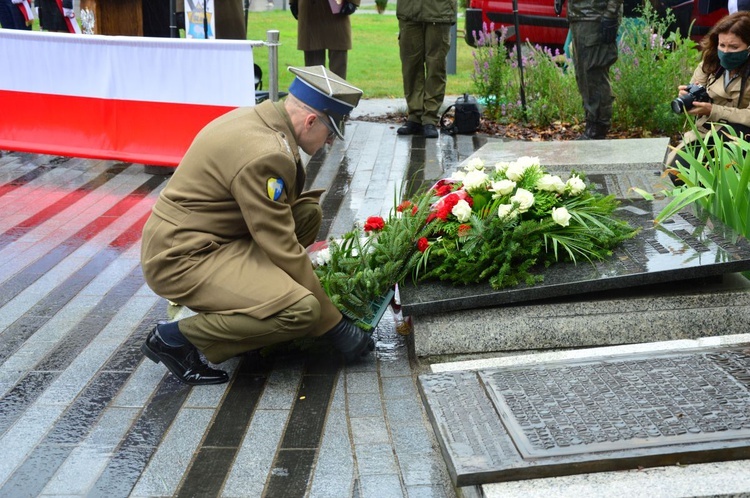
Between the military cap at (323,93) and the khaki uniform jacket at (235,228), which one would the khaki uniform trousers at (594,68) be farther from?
the khaki uniform jacket at (235,228)

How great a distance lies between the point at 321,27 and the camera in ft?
31.8

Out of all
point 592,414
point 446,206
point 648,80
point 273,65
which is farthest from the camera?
point 648,80

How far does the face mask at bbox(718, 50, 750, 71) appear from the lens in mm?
5828

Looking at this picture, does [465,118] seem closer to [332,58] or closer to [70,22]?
[332,58]

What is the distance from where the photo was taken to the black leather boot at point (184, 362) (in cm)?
421

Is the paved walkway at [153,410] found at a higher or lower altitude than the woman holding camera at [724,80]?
lower

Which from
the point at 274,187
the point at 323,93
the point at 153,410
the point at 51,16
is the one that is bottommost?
the point at 153,410

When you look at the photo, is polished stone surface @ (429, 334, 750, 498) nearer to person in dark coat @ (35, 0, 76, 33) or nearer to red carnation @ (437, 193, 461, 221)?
red carnation @ (437, 193, 461, 221)

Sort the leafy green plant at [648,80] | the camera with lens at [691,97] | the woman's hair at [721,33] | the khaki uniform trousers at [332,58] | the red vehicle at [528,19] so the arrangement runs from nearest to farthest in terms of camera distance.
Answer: the woman's hair at [721,33] → the camera with lens at [691,97] → the leafy green plant at [648,80] → the khaki uniform trousers at [332,58] → the red vehicle at [528,19]

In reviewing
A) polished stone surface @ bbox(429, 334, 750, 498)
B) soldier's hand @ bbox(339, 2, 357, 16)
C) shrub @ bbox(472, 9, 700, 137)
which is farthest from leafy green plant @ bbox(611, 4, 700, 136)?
polished stone surface @ bbox(429, 334, 750, 498)

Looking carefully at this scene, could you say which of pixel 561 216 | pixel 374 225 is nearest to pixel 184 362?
pixel 374 225

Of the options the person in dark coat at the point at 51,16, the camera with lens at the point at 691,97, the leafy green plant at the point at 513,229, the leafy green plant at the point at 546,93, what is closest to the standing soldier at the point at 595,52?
the leafy green plant at the point at 546,93

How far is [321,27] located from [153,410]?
6.45m

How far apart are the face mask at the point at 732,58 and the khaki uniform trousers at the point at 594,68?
260cm
